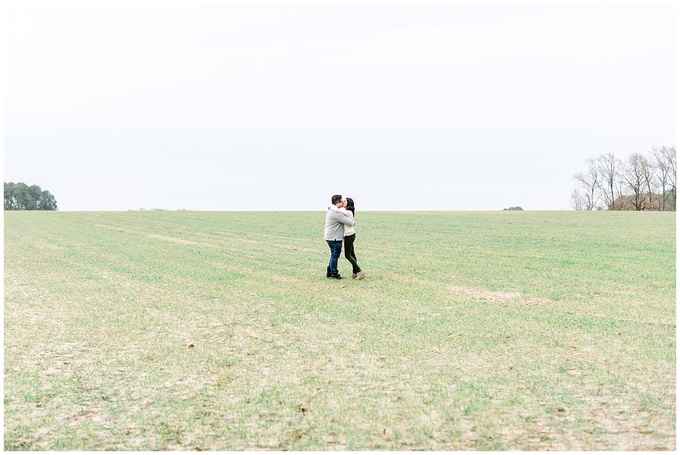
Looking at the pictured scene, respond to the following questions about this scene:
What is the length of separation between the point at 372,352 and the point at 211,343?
8.43ft

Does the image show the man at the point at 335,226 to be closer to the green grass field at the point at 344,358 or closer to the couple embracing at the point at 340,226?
the couple embracing at the point at 340,226

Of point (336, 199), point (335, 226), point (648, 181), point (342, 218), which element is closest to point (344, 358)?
point (342, 218)

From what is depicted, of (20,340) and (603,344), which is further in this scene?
(20,340)

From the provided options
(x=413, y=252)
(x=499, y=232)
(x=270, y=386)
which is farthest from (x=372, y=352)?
(x=499, y=232)

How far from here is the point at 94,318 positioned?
1232 centimetres

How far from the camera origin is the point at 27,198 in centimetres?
10238

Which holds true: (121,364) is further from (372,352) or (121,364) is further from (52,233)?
(52,233)

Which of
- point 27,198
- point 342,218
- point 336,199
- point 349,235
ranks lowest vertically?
point 349,235

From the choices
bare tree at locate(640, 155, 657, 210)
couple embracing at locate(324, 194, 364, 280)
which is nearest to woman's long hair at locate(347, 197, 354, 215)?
A: couple embracing at locate(324, 194, 364, 280)

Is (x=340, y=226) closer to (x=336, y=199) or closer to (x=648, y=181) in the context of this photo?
(x=336, y=199)

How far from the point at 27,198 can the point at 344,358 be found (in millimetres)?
105535

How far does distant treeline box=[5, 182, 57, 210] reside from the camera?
330 feet

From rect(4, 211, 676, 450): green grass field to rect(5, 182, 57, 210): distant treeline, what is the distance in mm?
89706

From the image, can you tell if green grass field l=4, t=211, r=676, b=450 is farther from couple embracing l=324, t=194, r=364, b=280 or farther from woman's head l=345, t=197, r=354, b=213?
woman's head l=345, t=197, r=354, b=213
